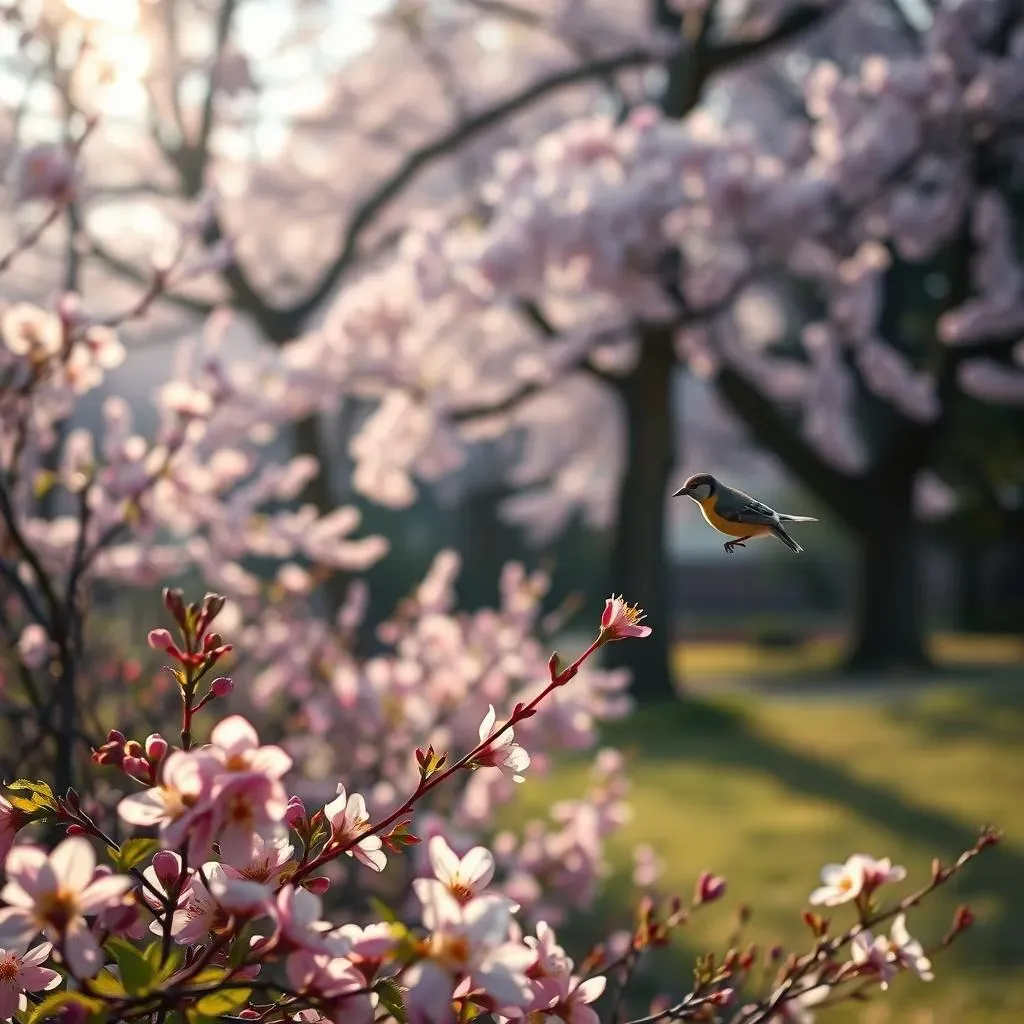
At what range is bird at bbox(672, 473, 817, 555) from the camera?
1218 mm

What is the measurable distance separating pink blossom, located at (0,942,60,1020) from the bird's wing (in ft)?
2.84

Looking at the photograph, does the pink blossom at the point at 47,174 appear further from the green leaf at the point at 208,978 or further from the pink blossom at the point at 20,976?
the green leaf at the point at 208,978

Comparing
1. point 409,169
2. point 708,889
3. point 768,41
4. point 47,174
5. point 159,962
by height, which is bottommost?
point 708,889

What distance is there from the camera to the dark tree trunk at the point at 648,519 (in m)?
11.9

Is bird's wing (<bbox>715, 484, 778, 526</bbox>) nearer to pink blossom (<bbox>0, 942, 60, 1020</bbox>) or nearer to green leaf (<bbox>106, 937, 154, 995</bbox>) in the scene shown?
green leaf (<bbox>106, 937, 154, 995</bbox>)

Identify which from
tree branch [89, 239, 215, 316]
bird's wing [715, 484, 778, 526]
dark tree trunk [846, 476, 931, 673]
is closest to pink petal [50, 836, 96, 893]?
bird's wing [715, 484, 778, 526]

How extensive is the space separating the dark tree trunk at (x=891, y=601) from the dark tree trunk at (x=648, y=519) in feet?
9.89

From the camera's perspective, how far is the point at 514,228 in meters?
8.25

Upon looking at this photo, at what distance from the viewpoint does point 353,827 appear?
1.42 metres

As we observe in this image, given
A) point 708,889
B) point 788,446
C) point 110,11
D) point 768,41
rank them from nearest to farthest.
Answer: point 708,889 → point 110,11 → point 768,41 → point 788,446

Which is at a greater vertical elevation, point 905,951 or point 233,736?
point 233,736

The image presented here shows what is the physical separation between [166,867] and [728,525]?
2.37 feet

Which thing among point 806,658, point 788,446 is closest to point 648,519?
point 788,446

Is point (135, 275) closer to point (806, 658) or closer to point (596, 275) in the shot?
point (596, 275)
